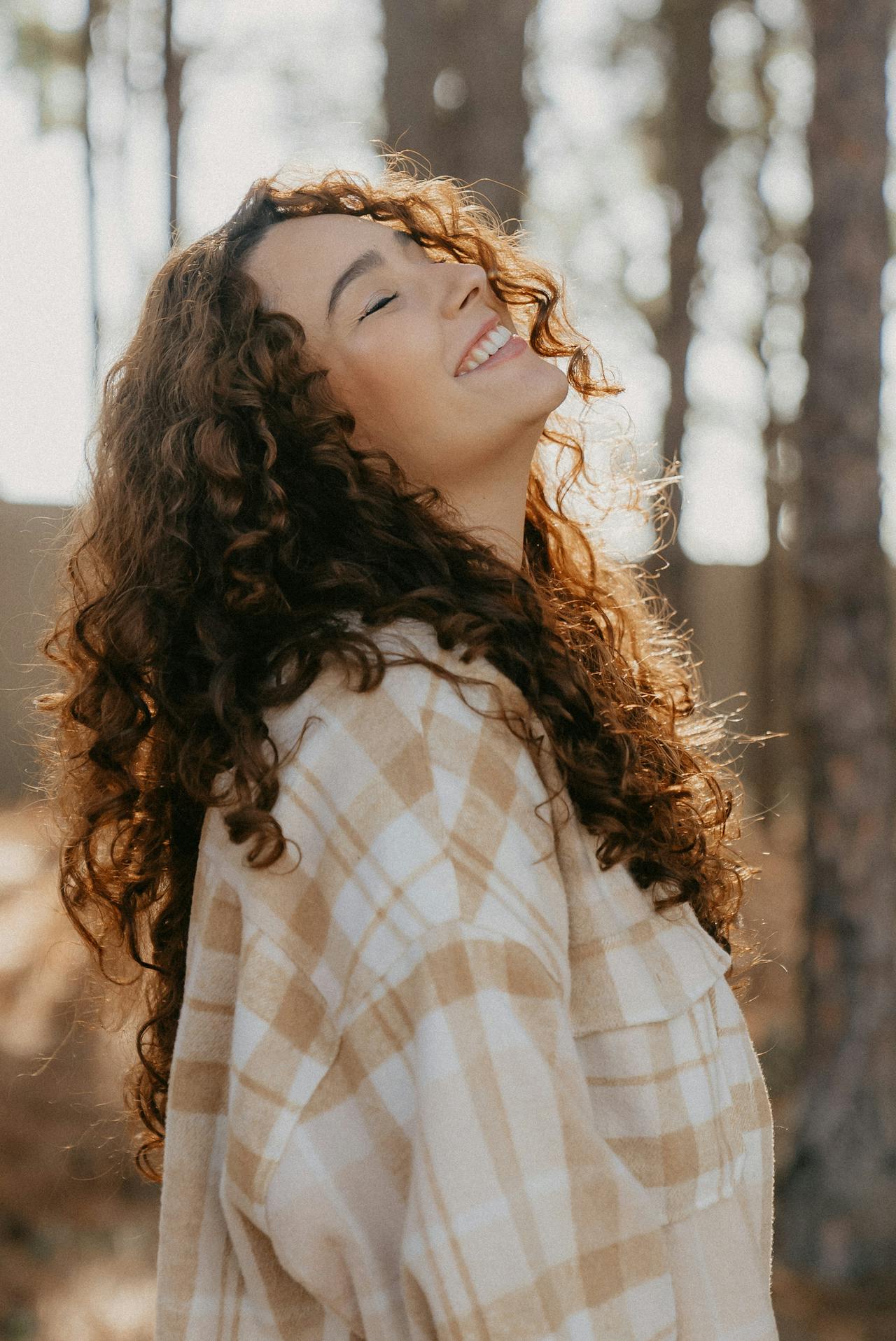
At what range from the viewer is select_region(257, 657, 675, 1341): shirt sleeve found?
1.03m

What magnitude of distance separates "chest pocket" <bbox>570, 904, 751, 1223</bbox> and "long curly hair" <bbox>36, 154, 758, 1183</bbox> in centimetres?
11

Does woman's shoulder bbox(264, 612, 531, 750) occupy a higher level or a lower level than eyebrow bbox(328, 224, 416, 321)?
lower

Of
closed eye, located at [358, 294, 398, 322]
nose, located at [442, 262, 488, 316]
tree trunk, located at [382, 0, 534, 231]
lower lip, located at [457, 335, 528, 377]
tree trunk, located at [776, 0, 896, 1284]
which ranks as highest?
tree trunk, located at [382, 0, 534, 231]

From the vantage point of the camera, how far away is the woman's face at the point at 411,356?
1.52 meters

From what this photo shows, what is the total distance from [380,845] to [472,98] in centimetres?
410

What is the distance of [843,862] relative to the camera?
13.2 ft

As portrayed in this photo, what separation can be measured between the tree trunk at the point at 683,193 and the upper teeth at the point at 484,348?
696 centimetres

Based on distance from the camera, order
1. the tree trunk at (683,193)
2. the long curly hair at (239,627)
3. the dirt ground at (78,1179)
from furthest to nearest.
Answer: the tree trunk at (683,193) → the dirt ground at (78,1179) → the long curly hair at (239,627)

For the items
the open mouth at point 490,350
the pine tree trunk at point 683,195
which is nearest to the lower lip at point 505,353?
the open mouth at point 490,350

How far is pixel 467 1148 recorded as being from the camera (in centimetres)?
103

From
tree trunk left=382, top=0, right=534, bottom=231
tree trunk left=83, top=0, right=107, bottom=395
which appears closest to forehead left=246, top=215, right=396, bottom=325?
tree trunk left=382, top=0, right=534, bottom=231

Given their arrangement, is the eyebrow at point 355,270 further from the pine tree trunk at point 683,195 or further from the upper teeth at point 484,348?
the pine tree trunk at point 683,195

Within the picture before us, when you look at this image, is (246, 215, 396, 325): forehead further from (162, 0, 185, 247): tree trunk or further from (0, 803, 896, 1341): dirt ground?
(162, 0, 185, 247): tree trunk

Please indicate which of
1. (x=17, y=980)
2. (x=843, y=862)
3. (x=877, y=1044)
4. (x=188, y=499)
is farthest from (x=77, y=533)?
(x=17, y=980)
